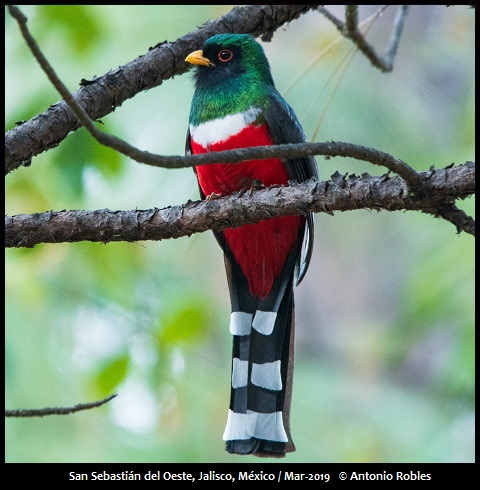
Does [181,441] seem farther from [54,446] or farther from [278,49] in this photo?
[278,49]

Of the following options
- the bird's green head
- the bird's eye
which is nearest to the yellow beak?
the bird's green head

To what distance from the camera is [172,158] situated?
1979mm

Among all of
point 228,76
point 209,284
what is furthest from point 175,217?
point 209,284

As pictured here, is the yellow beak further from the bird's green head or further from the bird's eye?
the bird's eye

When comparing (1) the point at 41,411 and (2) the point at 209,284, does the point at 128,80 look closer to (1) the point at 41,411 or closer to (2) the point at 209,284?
(1) the point at 41,411

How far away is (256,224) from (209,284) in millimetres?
5492

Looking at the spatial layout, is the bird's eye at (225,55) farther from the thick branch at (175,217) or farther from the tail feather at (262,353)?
the thick branch at (175,217)

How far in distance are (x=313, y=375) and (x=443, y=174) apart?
7647 millimetres

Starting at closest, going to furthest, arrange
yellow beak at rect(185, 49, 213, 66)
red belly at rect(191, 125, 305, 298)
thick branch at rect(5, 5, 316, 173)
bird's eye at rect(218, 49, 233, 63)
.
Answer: thick branch at rect(5, 5, 316, 173), red belly at rect(191, 125, 305, 298), yellow beak at rect(185, 49, 213, 66), bird's eye at rect(218, 49, 233, 63)

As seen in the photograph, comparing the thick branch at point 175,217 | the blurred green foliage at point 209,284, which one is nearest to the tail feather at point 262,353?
the blurred green foliage at point 209,284

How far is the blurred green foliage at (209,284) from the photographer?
447 centimetres

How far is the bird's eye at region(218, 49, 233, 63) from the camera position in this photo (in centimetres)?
392

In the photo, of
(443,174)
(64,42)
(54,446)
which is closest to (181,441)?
(54,446)

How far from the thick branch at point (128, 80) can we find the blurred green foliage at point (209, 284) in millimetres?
447
